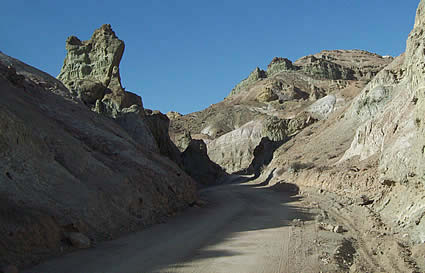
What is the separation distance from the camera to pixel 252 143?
2414 inches

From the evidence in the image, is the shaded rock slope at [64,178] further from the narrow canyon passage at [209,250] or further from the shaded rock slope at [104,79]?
the shaded rock slope at [104,79]

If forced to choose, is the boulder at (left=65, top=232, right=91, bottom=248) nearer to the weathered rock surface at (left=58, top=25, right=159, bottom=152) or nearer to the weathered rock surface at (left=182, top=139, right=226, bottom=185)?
the weathered rock surface at (left=58, top=25, right=159, bottom=152)

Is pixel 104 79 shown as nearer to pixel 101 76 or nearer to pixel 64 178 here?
pixel 101 76

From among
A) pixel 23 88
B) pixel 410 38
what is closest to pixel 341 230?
pixel 410 38

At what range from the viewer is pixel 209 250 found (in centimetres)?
850

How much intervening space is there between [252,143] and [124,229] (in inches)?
2022

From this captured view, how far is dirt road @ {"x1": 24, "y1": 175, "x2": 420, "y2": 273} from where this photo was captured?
23.7ft

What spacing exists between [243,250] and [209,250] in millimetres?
787

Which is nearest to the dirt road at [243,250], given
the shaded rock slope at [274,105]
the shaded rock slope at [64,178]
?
the shaded rock slope at [64,178]

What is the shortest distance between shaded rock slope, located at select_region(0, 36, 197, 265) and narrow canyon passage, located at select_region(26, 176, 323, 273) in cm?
68

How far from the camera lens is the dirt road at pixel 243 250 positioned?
7.22 m

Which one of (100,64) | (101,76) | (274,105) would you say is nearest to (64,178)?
(101,76)

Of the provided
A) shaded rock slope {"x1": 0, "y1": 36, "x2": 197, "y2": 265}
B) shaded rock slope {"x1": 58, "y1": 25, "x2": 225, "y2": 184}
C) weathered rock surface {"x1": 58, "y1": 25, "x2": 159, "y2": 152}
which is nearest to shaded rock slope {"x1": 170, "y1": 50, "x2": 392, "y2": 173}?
shaded rock slope {"x1": 58, "y1": 25, "x2": 225, "y2": 184}

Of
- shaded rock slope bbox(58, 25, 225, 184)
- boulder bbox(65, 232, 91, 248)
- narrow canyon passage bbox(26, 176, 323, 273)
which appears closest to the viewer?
narrow canyon passage bbox(26, 176, 323, 273)
